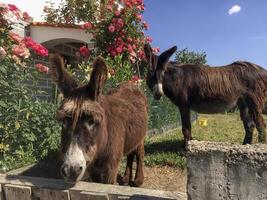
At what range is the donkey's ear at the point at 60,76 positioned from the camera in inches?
130

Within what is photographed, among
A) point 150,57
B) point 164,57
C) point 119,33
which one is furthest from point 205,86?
point 119,33

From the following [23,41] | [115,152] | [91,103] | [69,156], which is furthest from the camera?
[23,41]

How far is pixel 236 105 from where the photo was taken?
7047 mm

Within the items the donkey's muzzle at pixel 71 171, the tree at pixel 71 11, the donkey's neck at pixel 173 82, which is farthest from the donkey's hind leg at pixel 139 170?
the tree at pixel 71 11

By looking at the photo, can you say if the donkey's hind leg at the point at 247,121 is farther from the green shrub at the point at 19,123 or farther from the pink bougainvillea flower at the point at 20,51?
the pink bougainvillea flower at the point at 20,51

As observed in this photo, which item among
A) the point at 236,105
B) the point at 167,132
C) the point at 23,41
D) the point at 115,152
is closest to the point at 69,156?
the point at 115,152

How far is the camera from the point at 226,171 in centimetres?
219

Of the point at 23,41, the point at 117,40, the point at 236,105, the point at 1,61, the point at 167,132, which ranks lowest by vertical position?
the point at 167,132

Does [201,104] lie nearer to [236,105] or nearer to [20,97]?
[236,105]

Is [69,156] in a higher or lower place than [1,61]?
lower

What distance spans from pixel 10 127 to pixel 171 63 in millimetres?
3252

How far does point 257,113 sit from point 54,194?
16.7 ft

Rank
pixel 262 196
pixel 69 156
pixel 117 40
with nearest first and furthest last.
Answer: pixel 262 196 < pixel 69 156 < pixel 117 40

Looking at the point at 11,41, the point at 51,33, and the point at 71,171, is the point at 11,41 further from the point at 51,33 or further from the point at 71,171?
the point at 51,33
